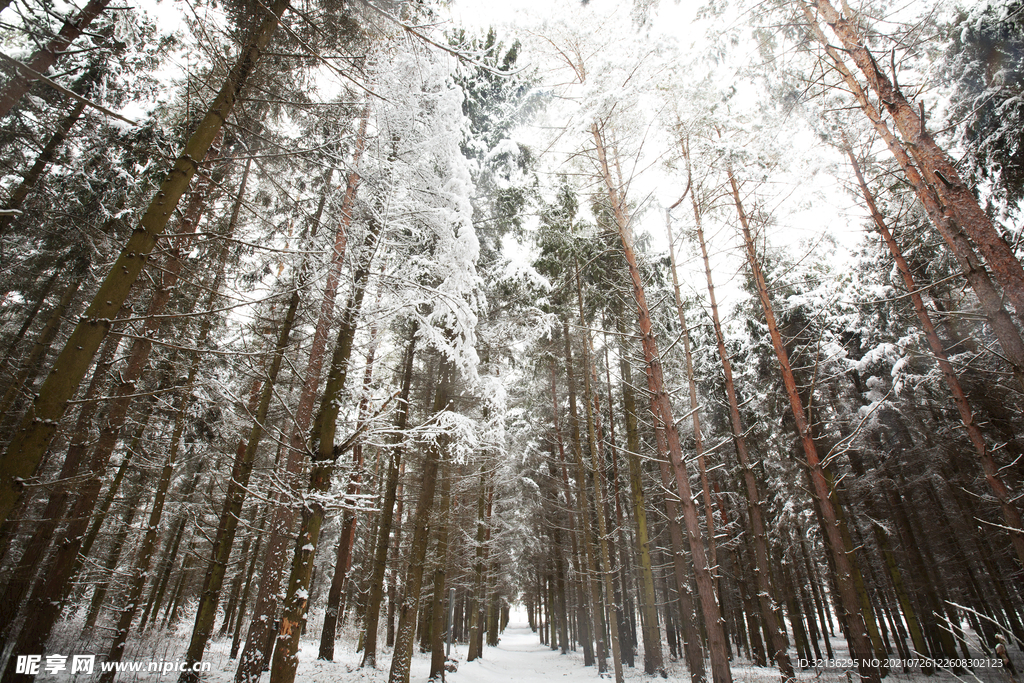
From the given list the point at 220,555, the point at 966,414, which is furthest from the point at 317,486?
the point at 966,414

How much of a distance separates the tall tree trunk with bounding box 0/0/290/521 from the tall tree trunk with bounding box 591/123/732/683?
5130 mm

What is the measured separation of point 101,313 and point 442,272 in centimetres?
437

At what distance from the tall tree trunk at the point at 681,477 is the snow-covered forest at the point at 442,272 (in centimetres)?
6

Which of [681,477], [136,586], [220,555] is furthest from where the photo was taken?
[136,586]

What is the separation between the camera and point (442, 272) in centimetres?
693

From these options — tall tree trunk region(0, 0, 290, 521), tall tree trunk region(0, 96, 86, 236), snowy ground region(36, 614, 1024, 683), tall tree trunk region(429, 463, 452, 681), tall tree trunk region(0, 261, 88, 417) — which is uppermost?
tall tree trunk region(0, 96, 86, 236)

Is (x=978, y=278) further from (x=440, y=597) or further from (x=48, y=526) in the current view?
(x=48, y=526)

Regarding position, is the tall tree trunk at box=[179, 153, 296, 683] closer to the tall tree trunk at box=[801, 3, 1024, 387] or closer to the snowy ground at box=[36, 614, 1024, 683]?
the snowy ground at box=[36, 614, 1024, 683]

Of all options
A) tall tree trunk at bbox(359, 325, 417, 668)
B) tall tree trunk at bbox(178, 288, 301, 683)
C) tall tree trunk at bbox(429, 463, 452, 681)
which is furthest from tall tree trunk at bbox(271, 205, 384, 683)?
tall tree trunk at bbox(429, 463, 452, 681)

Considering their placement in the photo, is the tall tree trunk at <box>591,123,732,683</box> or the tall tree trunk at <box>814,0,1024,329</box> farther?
the tall tree trunk at <box>591,123,732,683</box>

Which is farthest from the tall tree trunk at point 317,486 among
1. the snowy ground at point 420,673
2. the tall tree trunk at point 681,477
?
the snowy ground at point 420,673

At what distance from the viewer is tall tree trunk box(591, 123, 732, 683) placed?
5066mm

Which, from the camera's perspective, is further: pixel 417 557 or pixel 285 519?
pixel 417 557

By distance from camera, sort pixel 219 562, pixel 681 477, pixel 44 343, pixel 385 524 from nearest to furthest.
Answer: pixel 681 477
pixel 219 562
pixel 44 343
pixel 385 524
